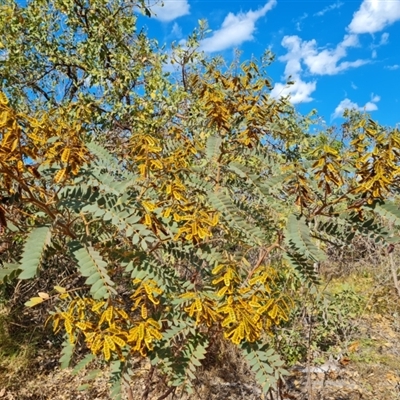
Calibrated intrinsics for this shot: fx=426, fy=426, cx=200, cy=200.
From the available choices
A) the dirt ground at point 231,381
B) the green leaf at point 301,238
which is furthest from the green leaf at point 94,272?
the dirt ground at point 231,381

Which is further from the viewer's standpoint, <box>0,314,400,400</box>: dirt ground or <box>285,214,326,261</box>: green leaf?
<box>0,314,400,400</box>: dirt ground

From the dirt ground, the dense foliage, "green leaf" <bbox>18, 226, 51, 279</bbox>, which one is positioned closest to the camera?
"green leaf" <bbox>18, 226, 51, 279</bbox>

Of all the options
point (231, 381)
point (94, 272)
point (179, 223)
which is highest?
point (179, 223)

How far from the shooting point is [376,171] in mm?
1263

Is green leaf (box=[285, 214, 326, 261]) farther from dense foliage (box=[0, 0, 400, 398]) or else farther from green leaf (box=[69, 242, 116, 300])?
green leaf (box=[69, 242, 116, 300])

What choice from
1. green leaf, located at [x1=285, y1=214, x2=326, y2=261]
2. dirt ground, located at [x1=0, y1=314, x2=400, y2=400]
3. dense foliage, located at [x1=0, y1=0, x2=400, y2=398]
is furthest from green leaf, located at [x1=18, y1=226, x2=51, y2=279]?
dirt ground, located at [x1=0, y1=314, x2=400, y2=400]

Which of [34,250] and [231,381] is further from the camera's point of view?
[231,381]

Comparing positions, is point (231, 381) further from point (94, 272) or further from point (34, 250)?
point (34, 250)

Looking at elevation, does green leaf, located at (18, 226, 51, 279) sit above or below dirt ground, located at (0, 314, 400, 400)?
above

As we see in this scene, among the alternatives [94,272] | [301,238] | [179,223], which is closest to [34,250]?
[94,272]

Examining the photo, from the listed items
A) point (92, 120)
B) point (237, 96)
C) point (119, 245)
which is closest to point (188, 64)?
point (92, 120)

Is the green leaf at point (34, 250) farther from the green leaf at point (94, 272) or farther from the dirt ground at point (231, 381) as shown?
the dirt ground at point (231, 381)

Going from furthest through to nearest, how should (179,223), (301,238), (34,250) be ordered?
(179,223) → (301,238) → (34,250)

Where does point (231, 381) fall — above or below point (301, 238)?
below
